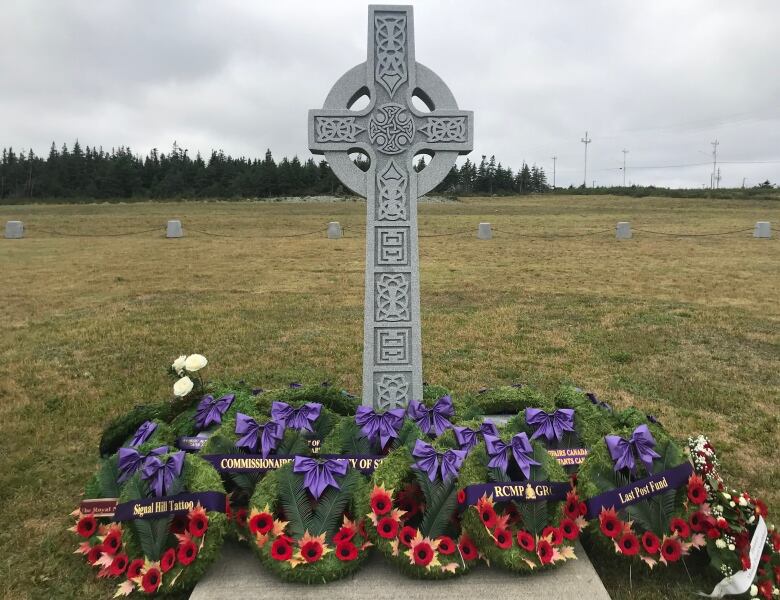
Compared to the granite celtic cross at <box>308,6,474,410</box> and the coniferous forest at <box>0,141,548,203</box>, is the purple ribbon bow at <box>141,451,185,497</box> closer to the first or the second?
the granite celtic cross at <box>308,6,474,410</box>

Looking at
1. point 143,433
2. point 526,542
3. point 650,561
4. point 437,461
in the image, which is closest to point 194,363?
point 143,433

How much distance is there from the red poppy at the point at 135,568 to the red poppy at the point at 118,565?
4cm

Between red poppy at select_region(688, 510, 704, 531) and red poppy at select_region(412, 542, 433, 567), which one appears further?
red poppy at select_region(688, 510, 704, 531)

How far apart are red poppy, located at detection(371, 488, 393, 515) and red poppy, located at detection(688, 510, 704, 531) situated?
1588mm

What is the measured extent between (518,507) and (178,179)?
7262 cm

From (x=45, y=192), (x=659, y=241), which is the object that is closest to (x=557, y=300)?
(x=659, y=241)

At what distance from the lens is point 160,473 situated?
3.04m

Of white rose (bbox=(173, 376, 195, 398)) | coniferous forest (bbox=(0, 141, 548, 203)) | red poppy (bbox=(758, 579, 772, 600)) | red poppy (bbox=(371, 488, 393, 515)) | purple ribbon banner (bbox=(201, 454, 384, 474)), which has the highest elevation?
coniferous forest (bbox=(0, 141, 548, 203))

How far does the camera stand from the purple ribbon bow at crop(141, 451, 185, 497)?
3.02 metres

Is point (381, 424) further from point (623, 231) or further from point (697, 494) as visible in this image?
point (623, 231)

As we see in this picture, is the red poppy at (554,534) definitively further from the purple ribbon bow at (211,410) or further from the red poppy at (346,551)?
the purple ribbon bow at (211,410)

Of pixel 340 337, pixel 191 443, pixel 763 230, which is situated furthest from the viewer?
pixel 763 230

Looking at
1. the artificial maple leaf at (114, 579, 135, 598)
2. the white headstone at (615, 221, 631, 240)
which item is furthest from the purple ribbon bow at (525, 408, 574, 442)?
the white headstone at (615, 221, 631, 240)

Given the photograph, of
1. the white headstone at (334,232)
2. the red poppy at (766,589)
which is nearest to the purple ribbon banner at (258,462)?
the red poppy at (766,589)
